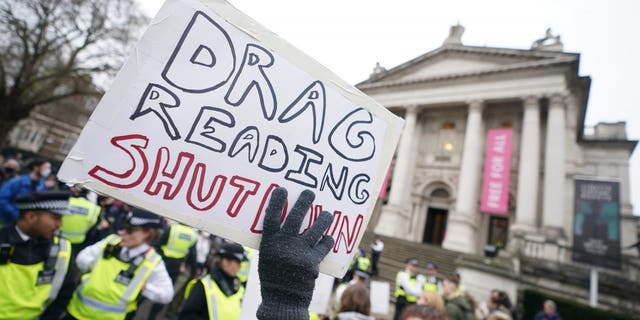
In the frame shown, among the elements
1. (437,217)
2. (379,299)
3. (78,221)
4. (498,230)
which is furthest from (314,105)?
(437,217)

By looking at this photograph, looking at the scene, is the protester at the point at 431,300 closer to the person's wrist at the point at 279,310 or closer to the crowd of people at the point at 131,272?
the crowd of people at the point at 131,272

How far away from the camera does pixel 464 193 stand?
59.3 feet

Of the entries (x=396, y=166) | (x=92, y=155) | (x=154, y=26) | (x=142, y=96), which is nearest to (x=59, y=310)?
(x=92, y=155)

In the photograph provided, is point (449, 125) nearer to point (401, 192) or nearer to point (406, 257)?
point (401, 192)

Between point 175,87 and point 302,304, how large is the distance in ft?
3.39

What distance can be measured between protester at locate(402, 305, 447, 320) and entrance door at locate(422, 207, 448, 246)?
20.5m

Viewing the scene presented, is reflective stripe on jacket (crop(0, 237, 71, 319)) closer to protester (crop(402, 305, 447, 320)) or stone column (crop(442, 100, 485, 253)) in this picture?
protester (crop(402, 305, 447, 320))

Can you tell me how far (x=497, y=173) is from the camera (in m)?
16.5

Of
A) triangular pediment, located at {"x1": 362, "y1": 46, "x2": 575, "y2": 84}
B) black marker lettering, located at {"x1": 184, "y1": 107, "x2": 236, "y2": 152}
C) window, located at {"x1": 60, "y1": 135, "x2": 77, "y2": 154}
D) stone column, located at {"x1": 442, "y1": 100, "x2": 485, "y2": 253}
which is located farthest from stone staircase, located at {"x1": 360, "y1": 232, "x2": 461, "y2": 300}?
window, located at {"x1": 60, "y1": 135, "x2": 77, "y2": 154}

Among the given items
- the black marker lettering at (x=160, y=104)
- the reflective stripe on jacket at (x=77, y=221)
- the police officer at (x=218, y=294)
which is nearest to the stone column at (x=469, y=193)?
the police officer at (x=218, y=294)

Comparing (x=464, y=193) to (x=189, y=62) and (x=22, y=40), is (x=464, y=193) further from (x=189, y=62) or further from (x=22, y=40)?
(x=22, y=40)

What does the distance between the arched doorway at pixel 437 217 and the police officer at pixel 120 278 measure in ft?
67.5

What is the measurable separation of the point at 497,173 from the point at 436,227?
6255mm

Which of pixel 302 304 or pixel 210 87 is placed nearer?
pixel 302 304
